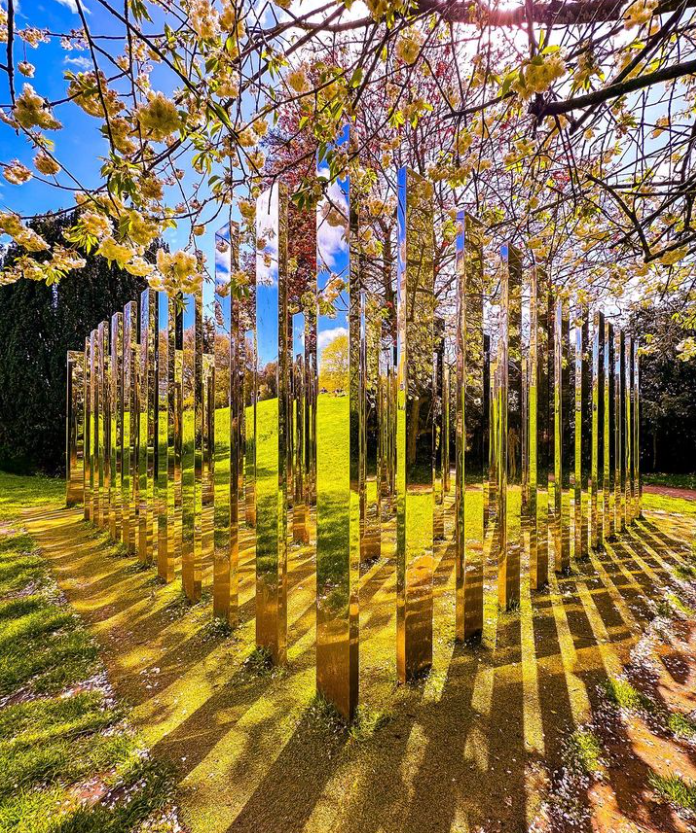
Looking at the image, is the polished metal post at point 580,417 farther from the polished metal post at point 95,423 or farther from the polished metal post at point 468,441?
the polished metal post at point 95,423

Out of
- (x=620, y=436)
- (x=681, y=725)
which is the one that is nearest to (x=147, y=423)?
(x=681, y=725)

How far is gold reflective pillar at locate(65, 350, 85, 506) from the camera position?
5330 millimetres

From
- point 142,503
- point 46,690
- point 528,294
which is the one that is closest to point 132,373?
point 142,503

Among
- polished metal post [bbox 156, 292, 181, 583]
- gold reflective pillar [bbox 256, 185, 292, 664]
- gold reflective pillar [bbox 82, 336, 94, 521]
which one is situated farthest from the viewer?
gold reflective pillar [bbox 82, 336, 94, 521]

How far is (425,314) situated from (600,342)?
9.22ft

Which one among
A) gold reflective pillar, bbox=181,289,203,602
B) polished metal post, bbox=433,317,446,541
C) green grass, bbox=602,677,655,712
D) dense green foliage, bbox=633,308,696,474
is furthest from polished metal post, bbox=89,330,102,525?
dense green foliage, bbox=633,308,696,474

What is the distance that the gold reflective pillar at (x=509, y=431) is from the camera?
221 cm

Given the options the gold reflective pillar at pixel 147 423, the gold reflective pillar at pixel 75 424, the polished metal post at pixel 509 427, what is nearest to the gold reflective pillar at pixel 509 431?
the polished metal post at pixel 509 427

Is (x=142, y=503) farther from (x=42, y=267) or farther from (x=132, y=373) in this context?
(x=42, y=267)

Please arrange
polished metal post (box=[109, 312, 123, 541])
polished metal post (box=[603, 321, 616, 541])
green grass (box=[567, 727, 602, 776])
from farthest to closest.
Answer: polished metal post (box=[603, 321, 616, 541]) < polished metal post (box=[109, 312, 123, 541]) < green grass (box=[567, 727, 602, 776])

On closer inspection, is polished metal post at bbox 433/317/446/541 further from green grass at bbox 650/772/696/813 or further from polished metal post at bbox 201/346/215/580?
polished metal post at bbox 201/346/215/580

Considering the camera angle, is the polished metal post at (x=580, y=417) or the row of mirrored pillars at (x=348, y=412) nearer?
the row of mirrored pillars at (x=348, y=412)

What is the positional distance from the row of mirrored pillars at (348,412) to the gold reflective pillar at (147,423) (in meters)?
0.02

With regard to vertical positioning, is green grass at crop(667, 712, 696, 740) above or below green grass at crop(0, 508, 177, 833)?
below
